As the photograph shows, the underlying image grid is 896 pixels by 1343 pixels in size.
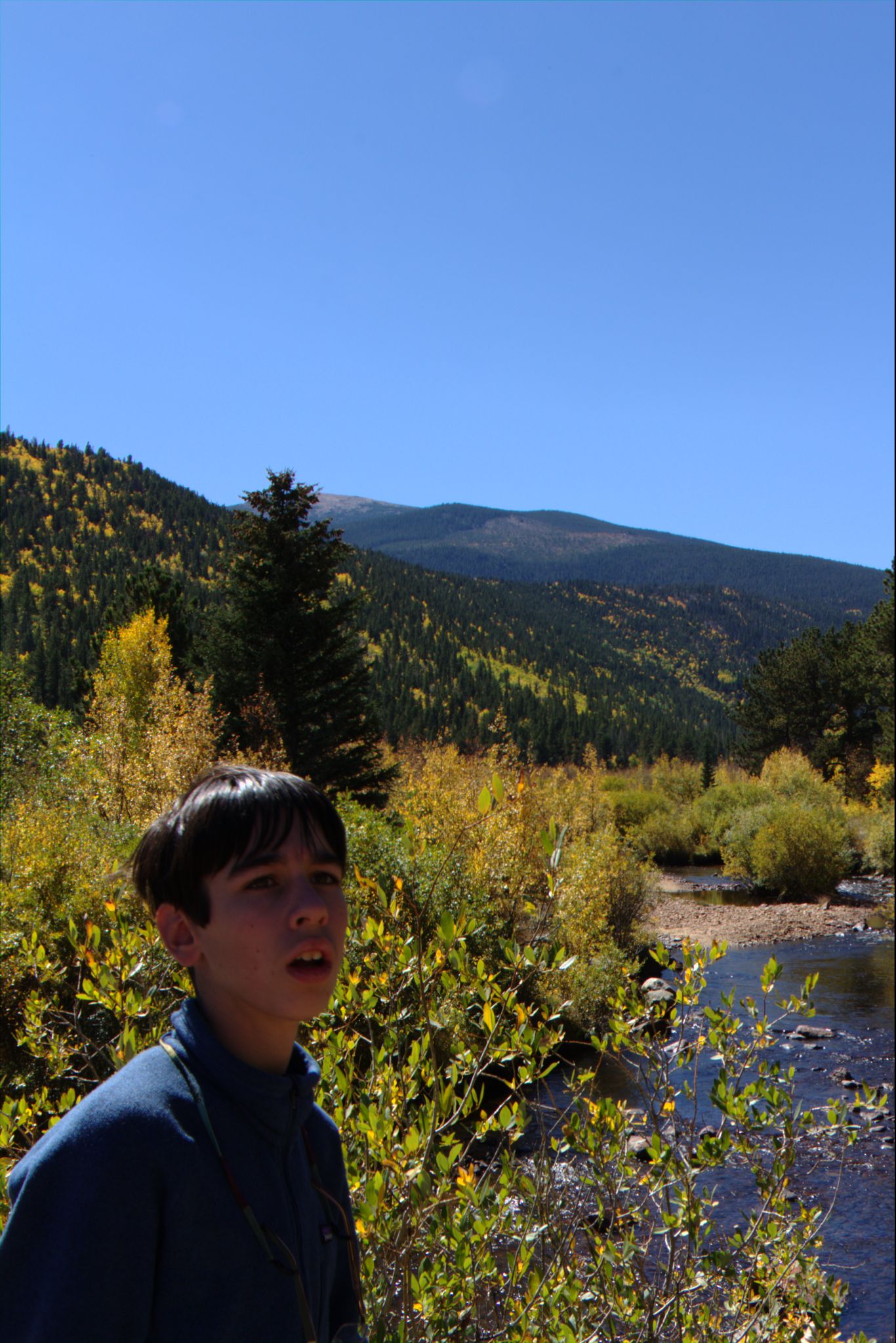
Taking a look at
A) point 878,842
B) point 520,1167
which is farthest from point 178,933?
point 878,842

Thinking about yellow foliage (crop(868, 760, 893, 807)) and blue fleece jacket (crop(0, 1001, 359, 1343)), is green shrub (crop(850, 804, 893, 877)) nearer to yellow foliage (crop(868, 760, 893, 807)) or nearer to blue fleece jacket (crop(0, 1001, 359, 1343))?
yellow foliage (crop(868, 760, 893, 807))

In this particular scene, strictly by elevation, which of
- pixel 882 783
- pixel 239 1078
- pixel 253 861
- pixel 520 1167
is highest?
pixel 253 861

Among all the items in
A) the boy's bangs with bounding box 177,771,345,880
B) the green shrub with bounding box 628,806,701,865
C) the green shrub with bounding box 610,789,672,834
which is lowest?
the green shrub with bounding box 628,806,701,865

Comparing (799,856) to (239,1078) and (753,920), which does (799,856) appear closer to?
(753,920)

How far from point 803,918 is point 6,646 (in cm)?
7383

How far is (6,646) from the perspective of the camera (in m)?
85.4

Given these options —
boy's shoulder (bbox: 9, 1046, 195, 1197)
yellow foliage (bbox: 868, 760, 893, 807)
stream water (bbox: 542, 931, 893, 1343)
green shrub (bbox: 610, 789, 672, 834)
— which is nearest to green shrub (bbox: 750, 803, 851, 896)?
stream water (bbox: 542, 931, 893, 1343)

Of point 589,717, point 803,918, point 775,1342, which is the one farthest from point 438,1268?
point 589,717

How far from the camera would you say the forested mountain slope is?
9712 centimetres

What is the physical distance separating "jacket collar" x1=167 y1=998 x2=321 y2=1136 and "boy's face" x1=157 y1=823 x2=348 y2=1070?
0.13ft

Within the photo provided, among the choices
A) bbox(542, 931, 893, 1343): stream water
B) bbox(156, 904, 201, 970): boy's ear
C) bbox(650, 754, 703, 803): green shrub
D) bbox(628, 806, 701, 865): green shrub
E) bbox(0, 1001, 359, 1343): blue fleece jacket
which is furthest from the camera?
bbox(650, 754, 703, 803): green shrub

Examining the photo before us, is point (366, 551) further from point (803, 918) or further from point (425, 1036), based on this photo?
point (425, 1036)

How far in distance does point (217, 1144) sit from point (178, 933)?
1.22 ft

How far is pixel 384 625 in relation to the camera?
134625mm
